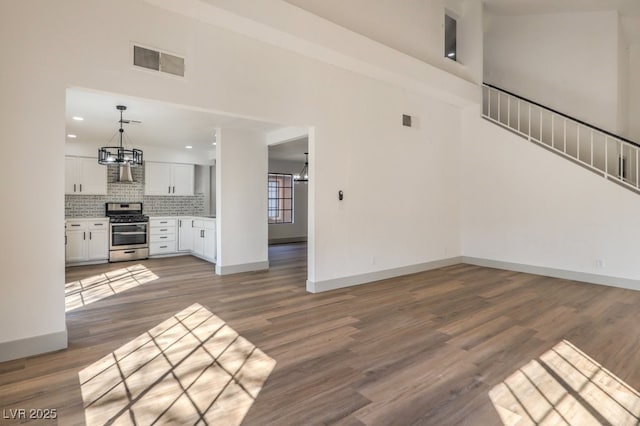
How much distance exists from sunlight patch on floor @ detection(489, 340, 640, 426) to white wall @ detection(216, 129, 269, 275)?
453cm

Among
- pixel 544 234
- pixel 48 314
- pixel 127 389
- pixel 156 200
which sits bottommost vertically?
pixel 127 389

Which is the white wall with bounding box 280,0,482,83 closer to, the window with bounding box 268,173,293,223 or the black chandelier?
the black chandelier

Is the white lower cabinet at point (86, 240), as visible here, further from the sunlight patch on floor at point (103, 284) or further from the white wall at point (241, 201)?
the white wall at point (241, 201)

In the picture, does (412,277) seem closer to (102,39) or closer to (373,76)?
(373,76)

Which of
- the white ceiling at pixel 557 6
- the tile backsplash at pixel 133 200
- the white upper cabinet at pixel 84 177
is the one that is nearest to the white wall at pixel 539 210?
the white ceiling at pixel 557 6

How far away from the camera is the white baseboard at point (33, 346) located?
A: 2.58 meters

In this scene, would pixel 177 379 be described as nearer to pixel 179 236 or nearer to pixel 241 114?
pixel 241 114

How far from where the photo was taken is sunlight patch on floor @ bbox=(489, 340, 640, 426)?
194cm

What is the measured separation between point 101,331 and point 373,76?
469 cm

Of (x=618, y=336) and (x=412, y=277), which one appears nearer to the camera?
(x=618, y=336)

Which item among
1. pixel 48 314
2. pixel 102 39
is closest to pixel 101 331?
pixel 48 314

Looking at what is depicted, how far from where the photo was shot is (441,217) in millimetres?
6410

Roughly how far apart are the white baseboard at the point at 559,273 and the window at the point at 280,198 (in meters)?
6.11

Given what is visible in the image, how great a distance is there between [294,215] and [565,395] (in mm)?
9530
